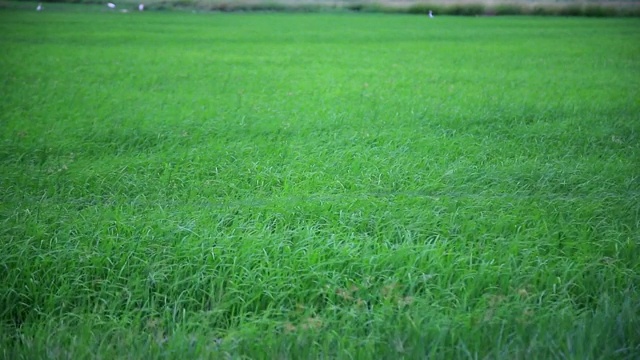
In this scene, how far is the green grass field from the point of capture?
2.52m

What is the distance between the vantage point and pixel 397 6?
21.8 metres

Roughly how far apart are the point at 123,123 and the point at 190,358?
367 cm

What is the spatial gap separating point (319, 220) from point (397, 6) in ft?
63.3

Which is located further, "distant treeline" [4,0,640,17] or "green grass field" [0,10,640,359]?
"distant treeline" [4,0,640,17]

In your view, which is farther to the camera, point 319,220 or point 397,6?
point 397,6

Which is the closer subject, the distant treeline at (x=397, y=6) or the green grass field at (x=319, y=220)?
the green grass field at (x=319, y=220)

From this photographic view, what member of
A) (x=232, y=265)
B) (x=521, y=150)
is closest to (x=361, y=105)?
(x=521, y=150)

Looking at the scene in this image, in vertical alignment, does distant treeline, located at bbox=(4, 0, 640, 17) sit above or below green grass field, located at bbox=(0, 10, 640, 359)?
above

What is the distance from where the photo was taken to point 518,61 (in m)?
10.1

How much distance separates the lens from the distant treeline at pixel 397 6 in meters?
19.7

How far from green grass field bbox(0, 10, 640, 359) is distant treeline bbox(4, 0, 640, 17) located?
42.9ft

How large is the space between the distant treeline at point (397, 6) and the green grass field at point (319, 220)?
515 inches

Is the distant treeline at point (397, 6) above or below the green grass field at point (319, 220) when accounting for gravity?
above

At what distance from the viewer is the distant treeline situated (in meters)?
19.7
